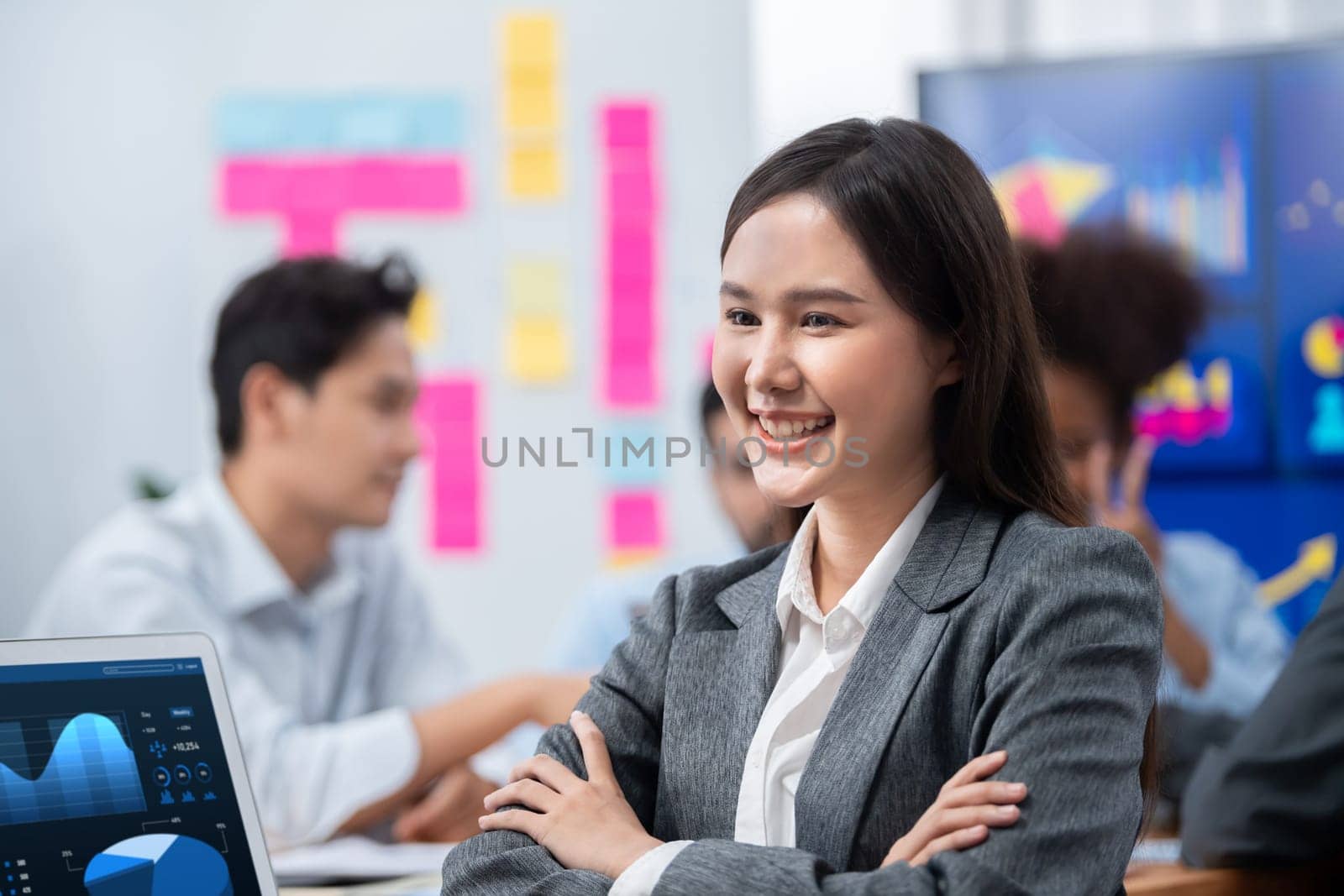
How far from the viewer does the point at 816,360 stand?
1219 millimetres

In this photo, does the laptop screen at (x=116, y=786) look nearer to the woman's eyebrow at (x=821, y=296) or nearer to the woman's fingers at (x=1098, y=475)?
the woman's eyebrow at (x=821, y=296)

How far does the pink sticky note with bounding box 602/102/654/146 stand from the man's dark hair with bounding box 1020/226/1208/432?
1.34 meters

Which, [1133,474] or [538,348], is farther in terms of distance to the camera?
[538,348]

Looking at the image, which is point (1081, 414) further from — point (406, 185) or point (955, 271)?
point (406, 185)

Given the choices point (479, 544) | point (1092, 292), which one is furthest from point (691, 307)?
point (1092, 292)

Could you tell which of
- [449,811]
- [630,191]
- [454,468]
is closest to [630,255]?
[630,191]

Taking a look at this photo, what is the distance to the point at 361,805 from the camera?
225 centimetres

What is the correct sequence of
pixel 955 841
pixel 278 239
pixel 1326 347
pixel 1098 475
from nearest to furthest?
1. pixel 955 841
2. pixel 1098 475
3. pixel 1326 347
4. pixel 278 239

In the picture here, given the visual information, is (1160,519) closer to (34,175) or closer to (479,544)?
(479,544)

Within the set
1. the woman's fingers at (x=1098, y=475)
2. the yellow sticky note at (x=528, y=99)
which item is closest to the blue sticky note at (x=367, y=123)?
the yellow sticky note at (x=528, y=99)

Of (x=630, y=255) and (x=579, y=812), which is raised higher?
(x=630, y=255)

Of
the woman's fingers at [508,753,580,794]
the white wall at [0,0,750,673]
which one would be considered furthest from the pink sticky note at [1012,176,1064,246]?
the woman's fingers at [508,753,580,794]

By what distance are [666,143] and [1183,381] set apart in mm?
1574

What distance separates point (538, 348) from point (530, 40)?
886 millimetres
